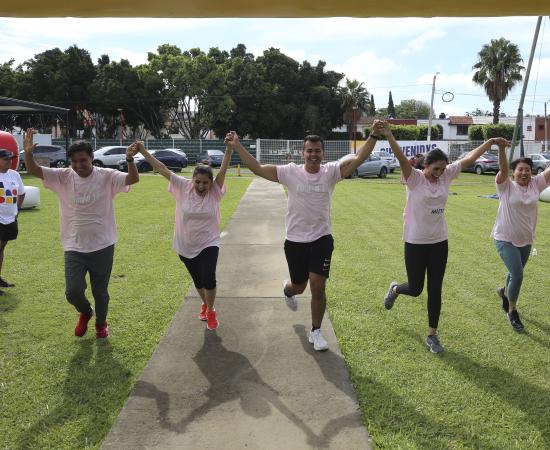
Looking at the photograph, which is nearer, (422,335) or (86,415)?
(86,415)

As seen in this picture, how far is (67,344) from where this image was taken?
461 centimetres

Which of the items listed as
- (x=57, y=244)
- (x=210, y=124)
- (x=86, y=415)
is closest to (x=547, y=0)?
(x=86, y=415)

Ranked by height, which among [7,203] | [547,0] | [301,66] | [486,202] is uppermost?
[301,66]

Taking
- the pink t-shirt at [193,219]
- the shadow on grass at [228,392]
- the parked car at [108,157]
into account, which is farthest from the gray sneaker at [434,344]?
the parked car at [108,157]

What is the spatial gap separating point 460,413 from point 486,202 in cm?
1427

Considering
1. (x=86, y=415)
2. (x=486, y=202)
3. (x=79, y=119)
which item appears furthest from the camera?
(x=79, y=119)

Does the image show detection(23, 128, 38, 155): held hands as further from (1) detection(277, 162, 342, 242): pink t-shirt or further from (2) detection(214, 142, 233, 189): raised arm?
(1) detection(277, 162, 342, 242): pink t-shirt

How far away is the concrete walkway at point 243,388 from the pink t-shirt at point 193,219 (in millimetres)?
842

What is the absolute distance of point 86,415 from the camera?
340cm

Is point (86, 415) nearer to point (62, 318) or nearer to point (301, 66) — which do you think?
point (62, 318)

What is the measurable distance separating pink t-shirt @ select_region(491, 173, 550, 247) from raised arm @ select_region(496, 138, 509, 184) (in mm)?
70

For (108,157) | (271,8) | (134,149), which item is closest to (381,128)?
(271,8)

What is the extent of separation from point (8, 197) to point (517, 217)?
551cm

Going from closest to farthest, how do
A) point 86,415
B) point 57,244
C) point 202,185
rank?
point 86,415 → point 202,185 → point 57,244
